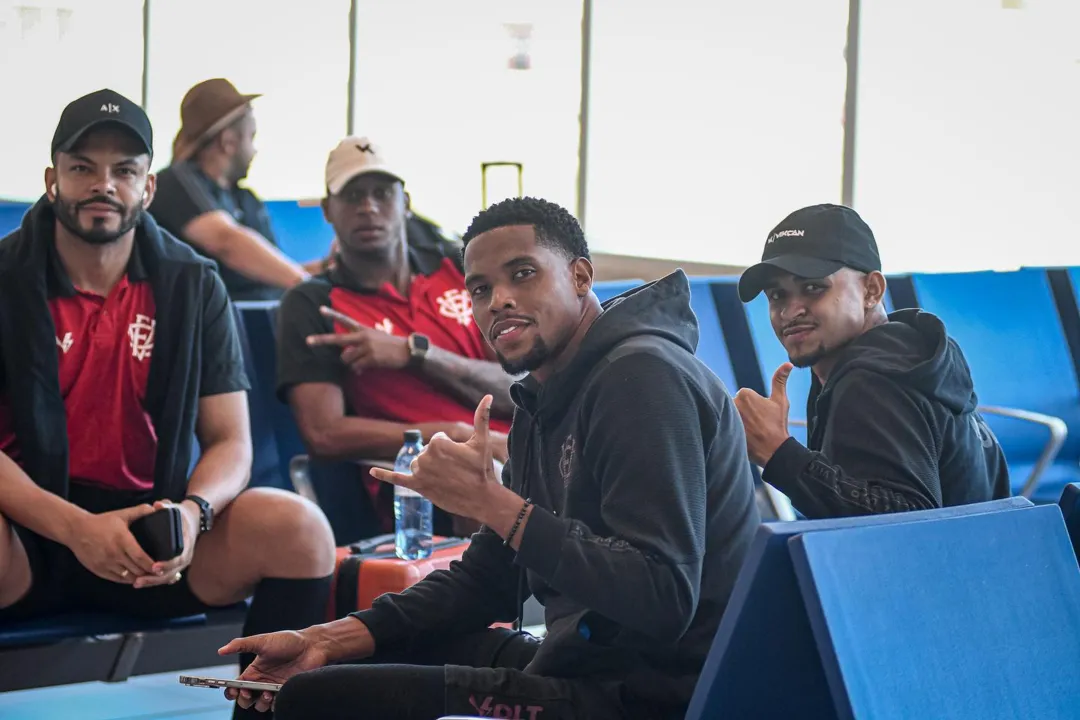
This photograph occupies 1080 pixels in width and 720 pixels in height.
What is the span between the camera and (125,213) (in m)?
2.77

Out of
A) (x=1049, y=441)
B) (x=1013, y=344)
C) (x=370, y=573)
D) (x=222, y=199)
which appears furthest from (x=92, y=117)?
(x=1013, y=344)

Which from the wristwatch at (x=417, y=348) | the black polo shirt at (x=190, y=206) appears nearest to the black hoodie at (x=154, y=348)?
the wristwatch at (x=417, y=348)

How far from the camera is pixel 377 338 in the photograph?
339cm

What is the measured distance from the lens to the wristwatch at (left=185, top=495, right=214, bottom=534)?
259 cm

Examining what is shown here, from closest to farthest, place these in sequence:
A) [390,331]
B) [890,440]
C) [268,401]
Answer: [890,440] < [268,401] < [390,331]

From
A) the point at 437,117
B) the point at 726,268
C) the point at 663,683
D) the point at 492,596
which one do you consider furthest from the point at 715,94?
the point at 663,683

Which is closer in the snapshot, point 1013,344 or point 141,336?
point 141,336

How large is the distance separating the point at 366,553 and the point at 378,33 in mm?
5195

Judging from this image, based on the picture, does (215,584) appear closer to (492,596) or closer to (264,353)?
(492,596)

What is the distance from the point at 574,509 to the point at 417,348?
5.70 ft

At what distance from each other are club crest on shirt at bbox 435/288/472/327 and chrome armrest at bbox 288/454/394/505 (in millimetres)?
547

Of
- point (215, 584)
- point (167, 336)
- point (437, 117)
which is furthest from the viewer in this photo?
point (437, 117)

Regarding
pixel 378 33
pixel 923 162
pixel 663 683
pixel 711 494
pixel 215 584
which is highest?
pixel 378 33

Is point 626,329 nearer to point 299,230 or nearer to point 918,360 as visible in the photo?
point 918,360
